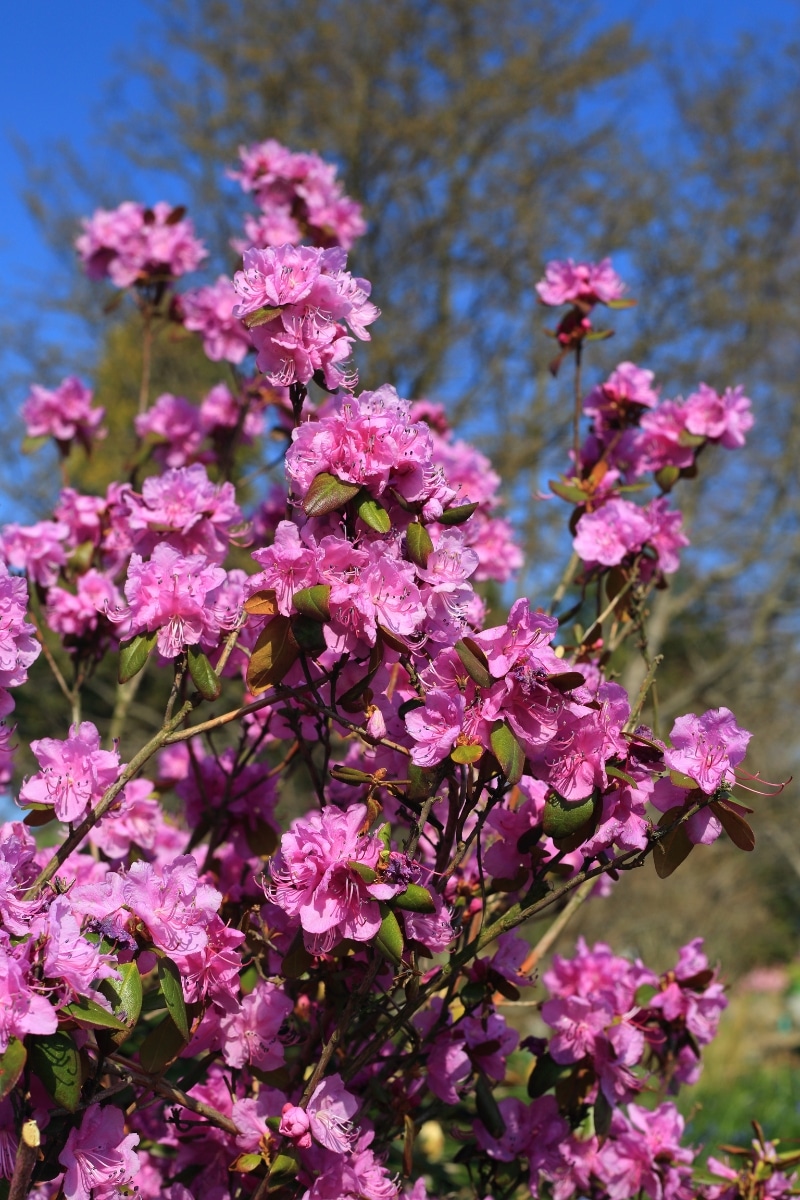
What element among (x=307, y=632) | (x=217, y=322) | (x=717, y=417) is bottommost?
(x=307, y=632)

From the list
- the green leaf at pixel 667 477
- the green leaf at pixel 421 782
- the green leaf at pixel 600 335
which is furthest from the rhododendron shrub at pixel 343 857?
the green leaf at pixel 600 335

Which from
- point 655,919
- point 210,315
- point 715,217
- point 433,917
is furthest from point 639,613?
point 715,217

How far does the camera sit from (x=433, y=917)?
122cm

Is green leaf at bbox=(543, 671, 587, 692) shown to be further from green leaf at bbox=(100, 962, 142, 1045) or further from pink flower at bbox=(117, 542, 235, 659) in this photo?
green leaf at bbox=(100, 962, 142, 1045)

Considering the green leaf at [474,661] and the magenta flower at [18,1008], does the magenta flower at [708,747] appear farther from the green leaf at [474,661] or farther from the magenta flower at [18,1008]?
the magenta flower at [18,1008]

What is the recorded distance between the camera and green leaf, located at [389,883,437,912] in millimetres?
1102

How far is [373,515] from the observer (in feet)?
3.86

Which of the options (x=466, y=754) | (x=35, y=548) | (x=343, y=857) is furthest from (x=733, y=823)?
(x=35, y=548)

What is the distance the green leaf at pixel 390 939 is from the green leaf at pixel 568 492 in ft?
3.12

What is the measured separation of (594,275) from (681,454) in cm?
44

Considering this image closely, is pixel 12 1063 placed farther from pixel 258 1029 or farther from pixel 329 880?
pixel 258 1029

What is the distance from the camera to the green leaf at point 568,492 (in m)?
1.87

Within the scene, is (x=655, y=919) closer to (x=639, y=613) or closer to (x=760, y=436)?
(x=760, y=436)

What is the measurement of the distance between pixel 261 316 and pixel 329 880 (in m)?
0.68
